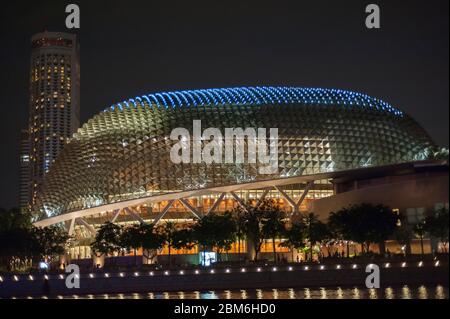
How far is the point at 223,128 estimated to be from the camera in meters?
87.6

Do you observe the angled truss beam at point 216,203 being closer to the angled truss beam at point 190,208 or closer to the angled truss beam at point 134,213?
the angled truss beam at point 190,208

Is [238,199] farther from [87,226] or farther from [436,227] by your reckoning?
[436,227]

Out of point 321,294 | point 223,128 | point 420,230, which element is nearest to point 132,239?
point 223,128

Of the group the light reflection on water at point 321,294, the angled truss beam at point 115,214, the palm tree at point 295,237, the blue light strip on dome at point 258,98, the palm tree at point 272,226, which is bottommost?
the light reflection on water at point 321,294

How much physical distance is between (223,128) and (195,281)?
118ft

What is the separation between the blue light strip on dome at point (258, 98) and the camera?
9256 centimetres

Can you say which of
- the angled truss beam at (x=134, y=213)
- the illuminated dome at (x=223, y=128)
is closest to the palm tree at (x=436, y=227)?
the illuminated dome at (x=223, y=128)

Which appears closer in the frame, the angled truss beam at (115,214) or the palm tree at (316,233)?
the palm tree at (316,233)

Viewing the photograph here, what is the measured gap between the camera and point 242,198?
3622 inches

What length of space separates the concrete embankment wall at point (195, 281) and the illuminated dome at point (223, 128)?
102 feet
